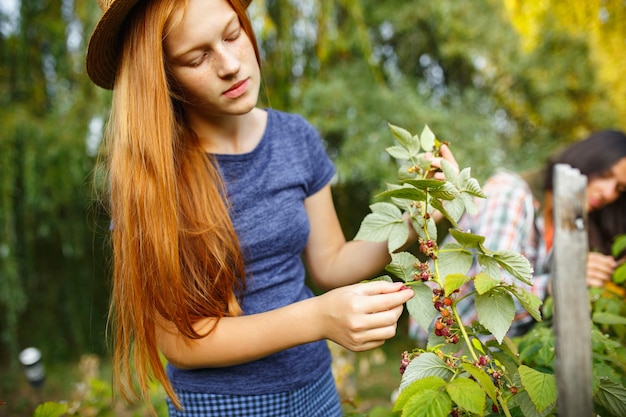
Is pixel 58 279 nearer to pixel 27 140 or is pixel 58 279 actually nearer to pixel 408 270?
pixel 27 140

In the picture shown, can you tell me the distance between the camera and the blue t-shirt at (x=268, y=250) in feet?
3.72

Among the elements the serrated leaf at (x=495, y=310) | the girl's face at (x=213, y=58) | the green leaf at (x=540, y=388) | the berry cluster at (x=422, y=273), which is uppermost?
the girl's face at (x=213, y=58)

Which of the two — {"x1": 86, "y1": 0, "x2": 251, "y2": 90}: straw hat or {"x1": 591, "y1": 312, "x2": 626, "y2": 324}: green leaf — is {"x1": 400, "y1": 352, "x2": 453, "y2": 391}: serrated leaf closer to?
{"x1": 591, "y1": 312, "x2": 626, "y2": 324}: green leaf

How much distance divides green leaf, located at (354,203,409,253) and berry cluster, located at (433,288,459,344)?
128 mm

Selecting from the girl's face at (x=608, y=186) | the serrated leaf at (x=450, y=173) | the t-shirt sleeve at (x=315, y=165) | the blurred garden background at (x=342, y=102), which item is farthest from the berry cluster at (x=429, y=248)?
the blurred garden background at (x=342, y=102)

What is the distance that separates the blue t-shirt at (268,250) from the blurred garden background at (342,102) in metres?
2.16

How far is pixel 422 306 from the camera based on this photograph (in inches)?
31.8

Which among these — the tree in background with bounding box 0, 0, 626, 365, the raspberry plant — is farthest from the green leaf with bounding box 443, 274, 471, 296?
the tree in background with bounding box 0, 0, 626, 365

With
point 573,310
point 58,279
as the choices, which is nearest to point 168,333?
point 573,310

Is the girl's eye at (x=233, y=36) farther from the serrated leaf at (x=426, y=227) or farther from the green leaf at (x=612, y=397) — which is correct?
the green leaf at (x=612, y=397)

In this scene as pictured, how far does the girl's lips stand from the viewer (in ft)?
3.43

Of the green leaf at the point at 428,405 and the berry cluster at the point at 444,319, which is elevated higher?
the berry cluster at the point at 444,319

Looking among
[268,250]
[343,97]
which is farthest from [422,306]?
[343,97]

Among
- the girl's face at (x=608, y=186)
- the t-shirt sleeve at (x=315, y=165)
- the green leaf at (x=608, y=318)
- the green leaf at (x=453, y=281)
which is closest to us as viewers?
the green leaf at (x=453, y=281)
